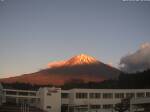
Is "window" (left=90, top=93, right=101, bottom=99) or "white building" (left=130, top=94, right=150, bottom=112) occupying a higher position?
"window" (left=90, top=93, right=101, bottom=99)

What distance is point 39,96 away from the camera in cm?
4500

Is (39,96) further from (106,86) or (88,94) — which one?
(106,86)

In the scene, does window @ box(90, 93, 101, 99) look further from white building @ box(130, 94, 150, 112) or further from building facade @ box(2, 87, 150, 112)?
white building @ box(130, 94, 150, 112)

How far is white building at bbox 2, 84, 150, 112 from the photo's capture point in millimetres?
42531

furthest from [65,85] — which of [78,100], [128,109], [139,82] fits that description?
[128,109]

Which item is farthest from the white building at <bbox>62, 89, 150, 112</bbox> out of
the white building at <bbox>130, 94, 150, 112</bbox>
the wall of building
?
the white building at <bbox>130, 94, 150, 112</bbox>

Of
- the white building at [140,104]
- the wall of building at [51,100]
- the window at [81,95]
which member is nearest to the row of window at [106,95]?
the window at [81,95]

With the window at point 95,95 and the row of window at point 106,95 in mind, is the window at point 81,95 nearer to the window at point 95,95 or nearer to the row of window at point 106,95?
the row of window at point 106,95

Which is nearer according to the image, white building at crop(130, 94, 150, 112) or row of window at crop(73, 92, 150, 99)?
white building at crop(130, 94, 150, 112)

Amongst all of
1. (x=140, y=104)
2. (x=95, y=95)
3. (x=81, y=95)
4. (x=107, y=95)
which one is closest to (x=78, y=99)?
(x=81, y=95)

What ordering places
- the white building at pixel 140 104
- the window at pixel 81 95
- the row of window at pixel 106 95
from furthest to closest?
1. the row of window at pixel 106 95
2. the window at pixel 81 95
3. the white building at pixel 140 104

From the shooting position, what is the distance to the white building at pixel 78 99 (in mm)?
42531

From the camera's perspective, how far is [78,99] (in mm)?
44969

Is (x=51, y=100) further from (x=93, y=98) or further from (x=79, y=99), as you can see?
(x=93, y=98)
